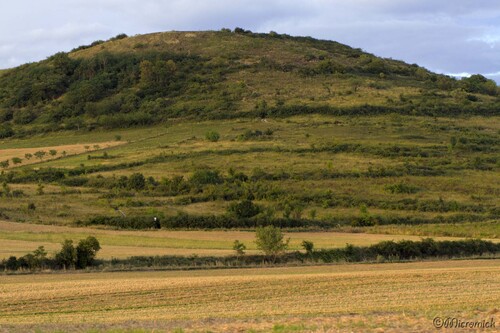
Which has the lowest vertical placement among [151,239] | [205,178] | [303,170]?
[151,239]

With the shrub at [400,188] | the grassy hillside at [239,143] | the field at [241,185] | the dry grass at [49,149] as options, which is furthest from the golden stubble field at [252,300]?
the dry grass at [49,149]

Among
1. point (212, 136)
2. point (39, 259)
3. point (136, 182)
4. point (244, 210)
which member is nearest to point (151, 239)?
point (39, 259)

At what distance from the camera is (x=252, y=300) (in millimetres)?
23797

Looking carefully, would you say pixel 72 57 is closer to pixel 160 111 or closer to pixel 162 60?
pixel 162 60

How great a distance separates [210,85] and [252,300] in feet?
323

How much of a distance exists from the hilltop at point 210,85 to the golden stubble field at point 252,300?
74678 mm

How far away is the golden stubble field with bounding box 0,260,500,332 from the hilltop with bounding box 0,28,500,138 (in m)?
74.7

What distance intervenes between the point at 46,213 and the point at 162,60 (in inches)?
2913

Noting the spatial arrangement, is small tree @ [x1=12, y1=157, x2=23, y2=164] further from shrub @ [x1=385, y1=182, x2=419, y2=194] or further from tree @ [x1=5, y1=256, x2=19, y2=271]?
tree @ [x1=5, y1=256, x2=19, y2=271]

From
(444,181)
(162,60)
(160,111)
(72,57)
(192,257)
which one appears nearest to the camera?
(192,257)

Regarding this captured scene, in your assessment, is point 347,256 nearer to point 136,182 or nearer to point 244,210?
point 244,210

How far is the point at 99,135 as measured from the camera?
103625mm

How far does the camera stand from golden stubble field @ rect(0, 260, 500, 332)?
17547 mm

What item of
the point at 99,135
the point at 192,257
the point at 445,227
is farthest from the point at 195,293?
the point at 99,135
